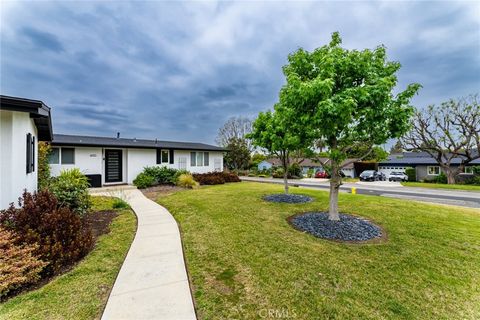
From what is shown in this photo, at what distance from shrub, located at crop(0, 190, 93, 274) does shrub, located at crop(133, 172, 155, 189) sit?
372 inches

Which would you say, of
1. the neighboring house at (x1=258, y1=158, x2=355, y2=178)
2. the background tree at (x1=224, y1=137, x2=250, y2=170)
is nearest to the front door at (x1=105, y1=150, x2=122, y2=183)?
the background tree at (x1=224, y1=137, x2=250, y2=170)

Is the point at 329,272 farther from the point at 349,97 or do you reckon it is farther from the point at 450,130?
the point at 450,130

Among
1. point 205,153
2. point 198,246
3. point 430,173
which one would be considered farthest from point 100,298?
point 430,173

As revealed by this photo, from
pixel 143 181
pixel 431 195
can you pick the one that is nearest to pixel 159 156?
pixel 143 181

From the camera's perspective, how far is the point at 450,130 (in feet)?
75.3

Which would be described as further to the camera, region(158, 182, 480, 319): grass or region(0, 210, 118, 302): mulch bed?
region(0, 210, 118, 302): mulch bed

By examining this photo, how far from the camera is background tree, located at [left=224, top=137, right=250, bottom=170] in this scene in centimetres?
3475

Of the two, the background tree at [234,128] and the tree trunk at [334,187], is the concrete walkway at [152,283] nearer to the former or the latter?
the tree trunk at [334,187]

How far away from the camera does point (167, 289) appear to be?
2906mm

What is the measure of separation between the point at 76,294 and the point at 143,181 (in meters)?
11.7

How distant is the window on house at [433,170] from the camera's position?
2824 cm

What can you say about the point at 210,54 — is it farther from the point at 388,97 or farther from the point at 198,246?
the point at 198,246

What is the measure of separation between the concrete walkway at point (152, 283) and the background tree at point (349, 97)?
4.30m

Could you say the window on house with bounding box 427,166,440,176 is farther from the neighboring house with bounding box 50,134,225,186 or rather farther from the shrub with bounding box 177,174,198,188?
the shrub with bounding box 177,174,198,188
